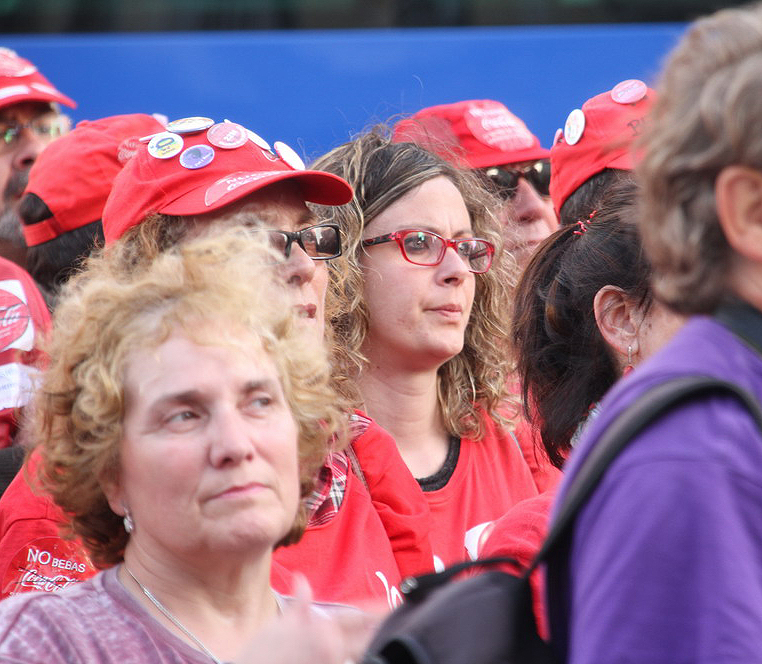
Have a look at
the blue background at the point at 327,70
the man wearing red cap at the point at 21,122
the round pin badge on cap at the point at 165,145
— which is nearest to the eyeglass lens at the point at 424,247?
the round pin badge on cap at the point at 165,145

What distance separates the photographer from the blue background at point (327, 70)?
26.3ft

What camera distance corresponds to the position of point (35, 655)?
5.72 ft

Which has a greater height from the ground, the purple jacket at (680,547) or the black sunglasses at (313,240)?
the purple jacket at (680,547)

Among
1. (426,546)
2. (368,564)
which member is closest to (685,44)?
(368,564)

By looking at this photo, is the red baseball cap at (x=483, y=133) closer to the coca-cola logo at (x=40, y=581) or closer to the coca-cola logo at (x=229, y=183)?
the coca-cola logo at (x=229, y=183)

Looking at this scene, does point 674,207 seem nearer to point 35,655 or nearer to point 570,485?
point 570,485

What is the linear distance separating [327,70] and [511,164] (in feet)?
11.7

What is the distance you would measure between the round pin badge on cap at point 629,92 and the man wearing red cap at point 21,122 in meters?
2.60

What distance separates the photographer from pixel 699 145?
122cm

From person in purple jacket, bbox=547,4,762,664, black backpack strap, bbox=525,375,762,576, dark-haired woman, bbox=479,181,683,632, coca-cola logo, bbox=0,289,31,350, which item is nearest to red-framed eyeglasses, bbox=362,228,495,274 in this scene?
dark-haired woman, bbox=479,181,683,632

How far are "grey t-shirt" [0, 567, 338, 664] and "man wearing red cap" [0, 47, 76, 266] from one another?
3372mm

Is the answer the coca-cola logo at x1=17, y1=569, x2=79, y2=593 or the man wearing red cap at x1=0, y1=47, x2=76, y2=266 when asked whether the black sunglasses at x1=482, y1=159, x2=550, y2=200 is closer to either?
the man wearing red cap at x1=0, y1=47, x2=76, y2=266

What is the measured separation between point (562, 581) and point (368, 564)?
1383mm

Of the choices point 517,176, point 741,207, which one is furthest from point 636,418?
point 517,176
